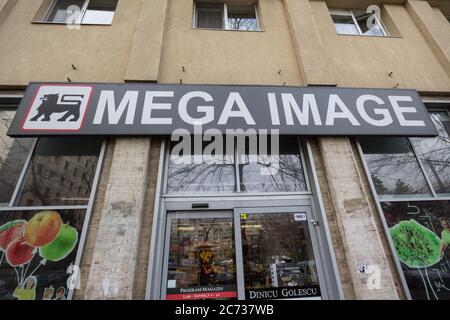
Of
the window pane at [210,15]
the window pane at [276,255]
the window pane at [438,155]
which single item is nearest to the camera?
the window pane at [276,255]

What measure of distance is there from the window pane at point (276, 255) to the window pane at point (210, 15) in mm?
4698

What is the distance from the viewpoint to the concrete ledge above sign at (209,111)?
12.2 ft

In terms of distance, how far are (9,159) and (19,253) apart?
164cm

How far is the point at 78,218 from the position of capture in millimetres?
3359

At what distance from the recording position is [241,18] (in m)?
5.89

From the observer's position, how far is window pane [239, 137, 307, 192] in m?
3.97

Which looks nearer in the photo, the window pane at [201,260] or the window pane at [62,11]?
the window pane at [201,260]

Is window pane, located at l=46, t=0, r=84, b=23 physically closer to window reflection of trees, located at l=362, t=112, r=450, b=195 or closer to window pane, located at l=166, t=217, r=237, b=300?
window pane, located at l=166, t=217, r=237, b=300

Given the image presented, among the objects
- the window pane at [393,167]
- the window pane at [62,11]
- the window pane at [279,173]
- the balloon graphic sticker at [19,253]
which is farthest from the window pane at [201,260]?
the window pane at [62,11]

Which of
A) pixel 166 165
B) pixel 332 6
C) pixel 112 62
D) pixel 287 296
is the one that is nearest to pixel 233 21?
pixel 332 6

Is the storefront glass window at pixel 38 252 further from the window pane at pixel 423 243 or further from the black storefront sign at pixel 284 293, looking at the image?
the window pane at pixel 423 243

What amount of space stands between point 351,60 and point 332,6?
86.1 inches

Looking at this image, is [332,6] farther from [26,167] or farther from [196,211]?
[26,167]

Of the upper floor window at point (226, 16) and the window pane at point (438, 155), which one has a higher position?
the upper floor window at point (226, 16)
